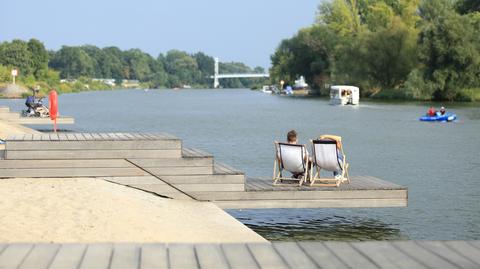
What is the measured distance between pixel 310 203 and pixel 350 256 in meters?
6.10

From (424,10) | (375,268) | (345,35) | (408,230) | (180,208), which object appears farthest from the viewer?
(345,35)

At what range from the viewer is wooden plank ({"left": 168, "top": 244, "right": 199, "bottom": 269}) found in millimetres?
6941

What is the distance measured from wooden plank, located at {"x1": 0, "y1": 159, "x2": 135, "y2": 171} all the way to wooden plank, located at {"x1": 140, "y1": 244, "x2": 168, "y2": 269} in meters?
5.63

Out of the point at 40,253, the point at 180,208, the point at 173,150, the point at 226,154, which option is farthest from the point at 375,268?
the point at 226,154

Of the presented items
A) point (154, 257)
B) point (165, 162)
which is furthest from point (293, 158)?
point (154, 257)

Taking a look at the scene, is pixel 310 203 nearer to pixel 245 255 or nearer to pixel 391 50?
pixel 245 255

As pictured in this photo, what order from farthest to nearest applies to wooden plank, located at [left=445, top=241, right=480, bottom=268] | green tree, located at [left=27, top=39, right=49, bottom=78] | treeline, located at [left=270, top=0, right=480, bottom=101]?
green tree, located at [left=27, top=39, right=49, bottom=78]
treeline, located at [left=270, top=0, right=480, bottom=101]
wooden plank, located at [left=445, top=241, right=480, bottom=268]

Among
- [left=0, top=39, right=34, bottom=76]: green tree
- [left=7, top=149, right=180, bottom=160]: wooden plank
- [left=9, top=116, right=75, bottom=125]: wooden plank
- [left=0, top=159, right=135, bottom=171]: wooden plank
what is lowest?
[left=9, top=116, right=75, bottom=125]: wooden plank

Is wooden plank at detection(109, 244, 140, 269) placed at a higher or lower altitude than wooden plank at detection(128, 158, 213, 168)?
lower

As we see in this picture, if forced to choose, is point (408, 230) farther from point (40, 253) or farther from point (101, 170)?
point (40, 253)

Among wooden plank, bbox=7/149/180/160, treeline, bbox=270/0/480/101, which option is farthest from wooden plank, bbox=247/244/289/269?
treeline, bbox=270/0/480/101

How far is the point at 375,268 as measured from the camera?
22.6ft

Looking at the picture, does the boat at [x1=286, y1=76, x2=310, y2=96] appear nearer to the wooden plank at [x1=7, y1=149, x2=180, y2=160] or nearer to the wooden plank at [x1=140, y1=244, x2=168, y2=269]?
the wooden plank at [x1=7, y1=149, x2=180, y2=160]

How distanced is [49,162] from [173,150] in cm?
195
